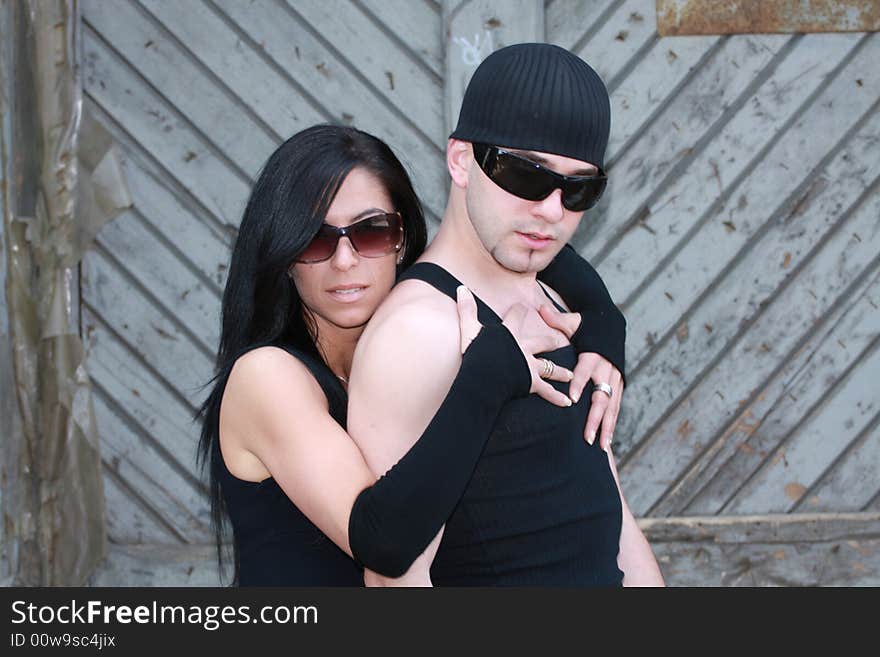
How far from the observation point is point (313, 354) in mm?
2432

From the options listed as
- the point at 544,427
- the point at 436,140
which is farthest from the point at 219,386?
the point at 436,140

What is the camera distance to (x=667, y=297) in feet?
14.7

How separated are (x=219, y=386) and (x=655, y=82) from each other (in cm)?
267

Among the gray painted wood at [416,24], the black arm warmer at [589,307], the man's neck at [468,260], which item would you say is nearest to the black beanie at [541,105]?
the man's neck at [468,260]

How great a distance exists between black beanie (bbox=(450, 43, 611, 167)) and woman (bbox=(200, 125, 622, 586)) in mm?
307

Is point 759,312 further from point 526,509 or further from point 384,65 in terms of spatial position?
point 526,509

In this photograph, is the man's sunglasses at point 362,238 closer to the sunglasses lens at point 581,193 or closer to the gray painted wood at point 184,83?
the sunglasses lens at point 581,193

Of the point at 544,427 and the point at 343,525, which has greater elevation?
the point at 544,427

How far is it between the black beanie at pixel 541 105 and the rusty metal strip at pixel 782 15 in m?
2.48

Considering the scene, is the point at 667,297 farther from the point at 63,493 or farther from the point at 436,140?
the point at 63,493

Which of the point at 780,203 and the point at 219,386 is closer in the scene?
the point at 219,386

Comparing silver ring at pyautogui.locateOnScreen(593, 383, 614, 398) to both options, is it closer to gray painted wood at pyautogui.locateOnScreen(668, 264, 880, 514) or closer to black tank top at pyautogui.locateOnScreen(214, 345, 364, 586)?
black tank top at pyautogui.locateOnScreen(214, 345, 364, 586)

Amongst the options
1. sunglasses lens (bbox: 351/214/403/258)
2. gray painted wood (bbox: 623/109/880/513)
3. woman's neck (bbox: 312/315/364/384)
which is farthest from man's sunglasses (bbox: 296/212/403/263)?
gray painted wood (bbox: 623/109/880/513)

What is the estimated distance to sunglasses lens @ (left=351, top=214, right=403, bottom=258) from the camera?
2250 mm
